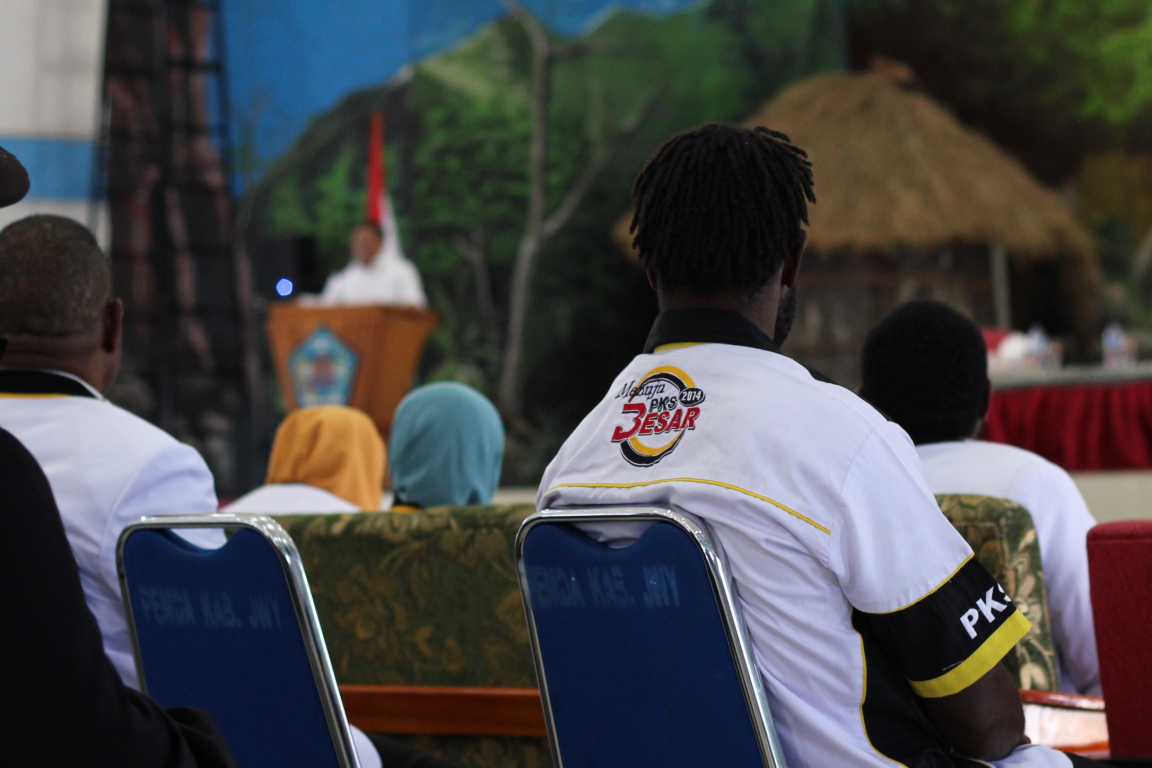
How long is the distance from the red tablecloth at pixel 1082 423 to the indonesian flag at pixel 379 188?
5444 millimetres

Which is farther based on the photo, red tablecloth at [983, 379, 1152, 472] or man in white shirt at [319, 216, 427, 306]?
man in white shirt at [319, 216, 427, 306]

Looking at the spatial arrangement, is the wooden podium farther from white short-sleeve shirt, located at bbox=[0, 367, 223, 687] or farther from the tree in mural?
white short-sleeve shirt, located at bbox=[0, 367, 223, 687]

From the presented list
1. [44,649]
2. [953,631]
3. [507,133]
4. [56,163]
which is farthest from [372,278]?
[44,649]

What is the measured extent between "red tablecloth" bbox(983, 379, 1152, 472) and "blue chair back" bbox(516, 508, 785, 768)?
487 cm

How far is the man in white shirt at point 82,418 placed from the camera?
1.64m

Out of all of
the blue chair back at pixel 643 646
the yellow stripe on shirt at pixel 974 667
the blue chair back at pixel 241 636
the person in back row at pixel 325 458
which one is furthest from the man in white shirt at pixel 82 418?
the yellow stripe on shirt at pixel 974 667

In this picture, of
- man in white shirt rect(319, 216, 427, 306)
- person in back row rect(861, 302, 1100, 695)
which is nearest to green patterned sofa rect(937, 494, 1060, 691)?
person in back row rect(861, 302, 1100, 695)

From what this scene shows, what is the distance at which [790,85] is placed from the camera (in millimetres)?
10289

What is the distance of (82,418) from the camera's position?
1.70 metres

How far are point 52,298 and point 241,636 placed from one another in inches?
25.8

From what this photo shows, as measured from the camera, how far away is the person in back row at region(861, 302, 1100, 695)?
1.89m

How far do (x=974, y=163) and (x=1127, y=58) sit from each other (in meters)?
1.56

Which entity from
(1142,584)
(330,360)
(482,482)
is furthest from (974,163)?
(1142,584)

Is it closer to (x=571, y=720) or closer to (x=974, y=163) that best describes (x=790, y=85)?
(x=974, y=163)
